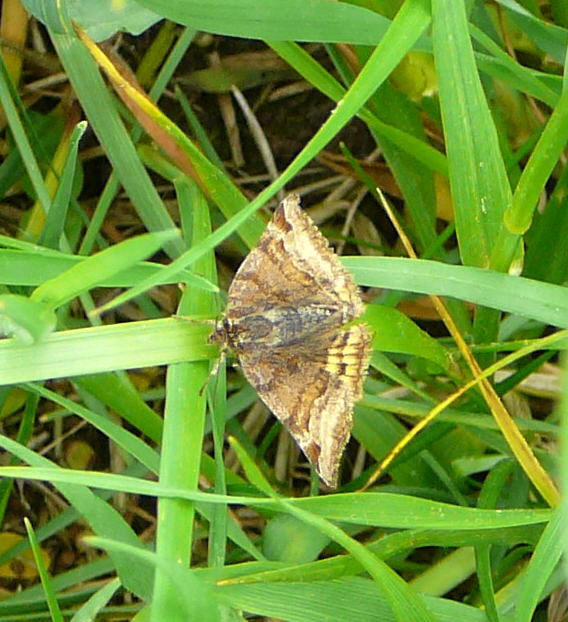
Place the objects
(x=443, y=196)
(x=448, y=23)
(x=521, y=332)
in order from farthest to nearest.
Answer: (x=443, y=196)
(x=521, y=332)
(x=448, y=23)

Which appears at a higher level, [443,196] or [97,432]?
[443,196]

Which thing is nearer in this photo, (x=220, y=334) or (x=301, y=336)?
(x=220, y=334)

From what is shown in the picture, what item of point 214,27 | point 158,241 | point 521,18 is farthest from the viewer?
point 521,18

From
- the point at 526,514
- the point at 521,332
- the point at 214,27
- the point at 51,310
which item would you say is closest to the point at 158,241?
the point at 51,310

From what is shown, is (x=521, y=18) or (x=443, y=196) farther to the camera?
(x=443, y=196)

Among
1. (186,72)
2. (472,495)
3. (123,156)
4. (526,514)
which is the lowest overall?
(472,495)

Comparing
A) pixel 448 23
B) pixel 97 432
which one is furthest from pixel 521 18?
pixel 97 432

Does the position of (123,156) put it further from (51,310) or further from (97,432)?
(97,432)
